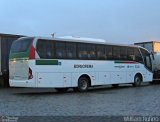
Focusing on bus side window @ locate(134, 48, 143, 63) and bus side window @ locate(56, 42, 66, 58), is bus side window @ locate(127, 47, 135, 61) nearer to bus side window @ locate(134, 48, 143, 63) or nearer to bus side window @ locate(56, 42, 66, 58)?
bus side window @ locate(134, 48, 143, 63)

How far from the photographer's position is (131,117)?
1277 cm

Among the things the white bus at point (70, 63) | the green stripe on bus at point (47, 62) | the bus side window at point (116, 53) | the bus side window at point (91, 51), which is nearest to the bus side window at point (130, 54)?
the white bus at point (70, 63)

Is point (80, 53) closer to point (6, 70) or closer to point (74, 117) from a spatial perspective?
point (6, 70)

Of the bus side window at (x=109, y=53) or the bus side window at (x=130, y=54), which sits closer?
the bus side window at (x=109, y=53)

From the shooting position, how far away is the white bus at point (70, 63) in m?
22.6

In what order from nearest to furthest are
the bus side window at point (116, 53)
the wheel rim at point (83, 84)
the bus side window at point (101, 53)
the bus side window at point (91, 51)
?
the wheel rim at point (83, 84) < the bus side window at point (91, 51) < the bus side window at point (101, 53) < the bus side window at point (116, 53)

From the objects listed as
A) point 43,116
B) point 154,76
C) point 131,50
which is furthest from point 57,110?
point 154,76

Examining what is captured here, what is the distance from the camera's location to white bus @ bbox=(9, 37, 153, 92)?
22.6 metres

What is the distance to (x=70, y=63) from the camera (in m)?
24.5

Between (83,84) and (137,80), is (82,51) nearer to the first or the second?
(83,84)

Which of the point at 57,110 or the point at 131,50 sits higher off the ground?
the point at 131,50

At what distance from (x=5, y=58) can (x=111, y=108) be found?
16534mm

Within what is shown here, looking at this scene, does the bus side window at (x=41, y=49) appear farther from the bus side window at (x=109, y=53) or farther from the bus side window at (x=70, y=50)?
the bus side window at (x=109, y=53)

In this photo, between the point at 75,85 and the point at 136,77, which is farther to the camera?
the point at 136,77
